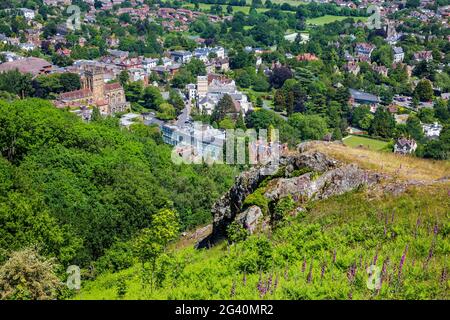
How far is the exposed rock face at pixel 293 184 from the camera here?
15336 millimetres

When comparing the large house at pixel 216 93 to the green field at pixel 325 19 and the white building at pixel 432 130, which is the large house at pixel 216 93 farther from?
the green field at pixel 325 19

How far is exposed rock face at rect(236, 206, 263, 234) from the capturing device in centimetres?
1520

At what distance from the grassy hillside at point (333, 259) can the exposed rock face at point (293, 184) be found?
1.54ft

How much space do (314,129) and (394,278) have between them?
40.2 metres

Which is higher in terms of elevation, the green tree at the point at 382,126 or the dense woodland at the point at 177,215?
the dense woodland at the point at 177,215

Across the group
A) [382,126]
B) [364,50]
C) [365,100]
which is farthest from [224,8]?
[382,126]

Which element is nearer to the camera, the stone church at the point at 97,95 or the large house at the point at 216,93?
the stone church at the point at 97,95

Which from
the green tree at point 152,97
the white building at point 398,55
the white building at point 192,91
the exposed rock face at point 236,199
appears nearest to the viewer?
the exposed rock face at point 236,199

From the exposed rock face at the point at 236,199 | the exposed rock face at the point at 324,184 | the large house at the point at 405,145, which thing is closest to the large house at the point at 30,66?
the large house at the point at 405,145

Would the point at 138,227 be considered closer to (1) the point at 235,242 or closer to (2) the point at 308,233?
(1) the point at 235,242

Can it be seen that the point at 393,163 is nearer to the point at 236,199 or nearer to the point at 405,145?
the point at 236,199

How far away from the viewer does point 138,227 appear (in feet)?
74.7

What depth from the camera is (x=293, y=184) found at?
52.1 feet

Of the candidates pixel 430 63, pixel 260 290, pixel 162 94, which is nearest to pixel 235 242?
pixel 260 290
